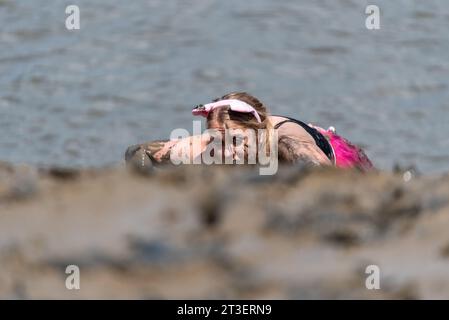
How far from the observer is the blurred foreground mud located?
1.26m

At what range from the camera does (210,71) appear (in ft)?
29.3

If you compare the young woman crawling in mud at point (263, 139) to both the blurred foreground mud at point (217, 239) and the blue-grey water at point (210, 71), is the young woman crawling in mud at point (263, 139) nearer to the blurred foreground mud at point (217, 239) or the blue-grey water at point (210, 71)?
the blurred foreground mud at point (217, 239)

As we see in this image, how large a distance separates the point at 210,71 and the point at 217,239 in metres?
7.71

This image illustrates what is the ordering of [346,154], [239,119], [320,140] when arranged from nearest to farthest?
A: [239,119] < [320,140] < [346,154]

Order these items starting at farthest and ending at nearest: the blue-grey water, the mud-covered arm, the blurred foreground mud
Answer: the blue-grey water, the mud-covered arm, the blurred foreground mud

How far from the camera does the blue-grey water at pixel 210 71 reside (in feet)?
26.0

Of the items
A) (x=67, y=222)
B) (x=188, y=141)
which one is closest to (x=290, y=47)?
(x=188, y=141)

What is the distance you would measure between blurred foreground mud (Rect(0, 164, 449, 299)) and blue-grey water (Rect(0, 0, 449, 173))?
5943 mm

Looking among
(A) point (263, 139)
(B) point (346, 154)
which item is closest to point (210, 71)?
(B) point (346, 154)

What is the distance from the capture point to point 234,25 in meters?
9.82

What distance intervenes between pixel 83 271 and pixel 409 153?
651 centimetres

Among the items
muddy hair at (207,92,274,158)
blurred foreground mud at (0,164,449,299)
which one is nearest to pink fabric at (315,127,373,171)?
muddy hair at (207,92,274,158)

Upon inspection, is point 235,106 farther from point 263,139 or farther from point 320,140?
point 320,140

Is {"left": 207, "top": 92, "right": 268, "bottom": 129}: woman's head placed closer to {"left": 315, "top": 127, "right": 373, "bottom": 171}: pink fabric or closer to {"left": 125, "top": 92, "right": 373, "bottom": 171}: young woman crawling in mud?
{"left": 125, "top": 92, "right": 373, "bottom": 171}: young woman crawling in mud
